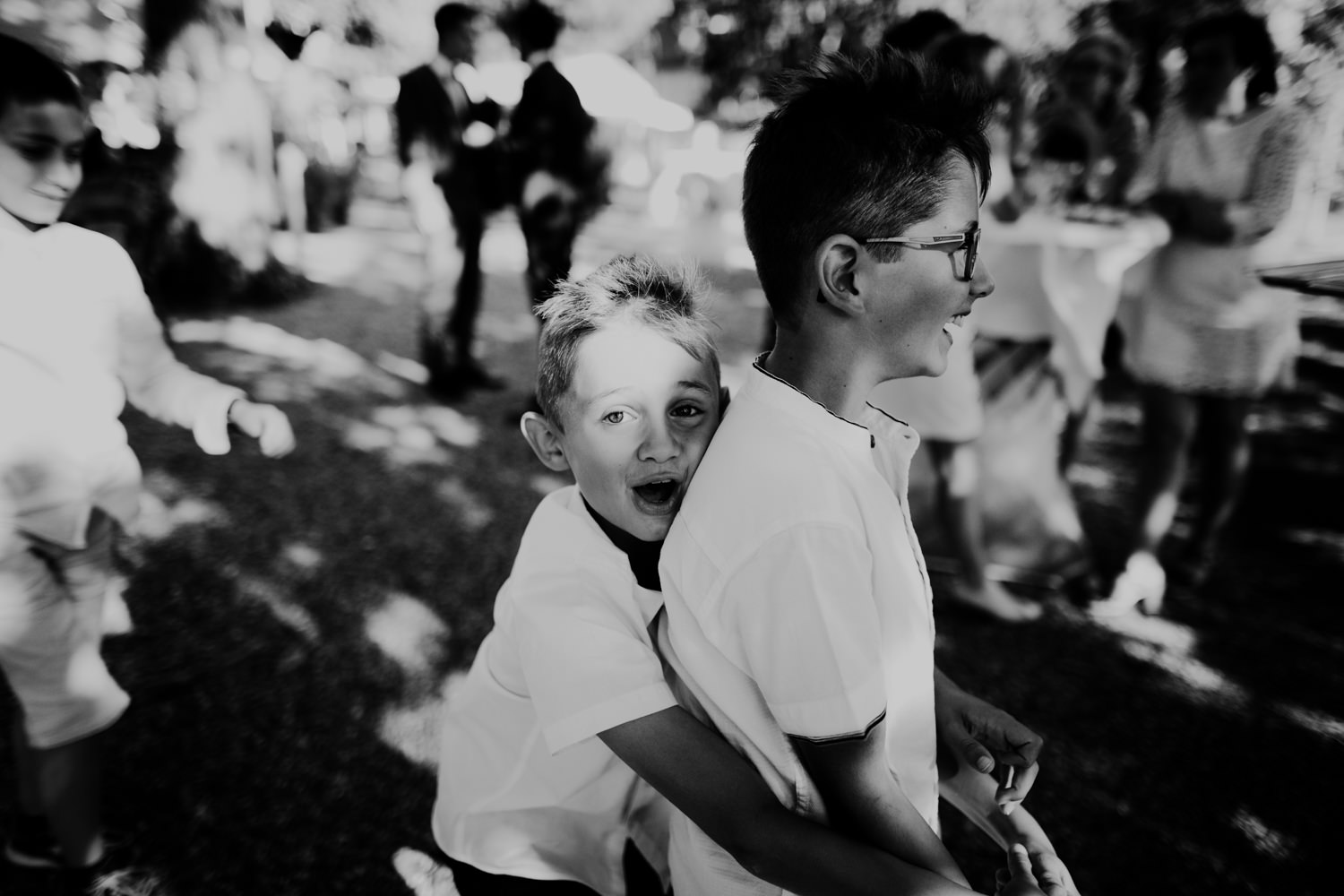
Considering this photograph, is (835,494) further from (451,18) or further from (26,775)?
(451,18)

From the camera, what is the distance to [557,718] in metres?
1.23

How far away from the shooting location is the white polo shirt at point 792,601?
1.08 metres

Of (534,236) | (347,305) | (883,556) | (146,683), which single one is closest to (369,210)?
(347,305)

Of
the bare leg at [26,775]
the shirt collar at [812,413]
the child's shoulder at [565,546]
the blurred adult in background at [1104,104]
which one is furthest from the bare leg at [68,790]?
the blurred adult in background at [1104,104]

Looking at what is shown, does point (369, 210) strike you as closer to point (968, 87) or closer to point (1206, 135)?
point (1206, 135)

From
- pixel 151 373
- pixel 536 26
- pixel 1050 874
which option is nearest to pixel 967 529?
pixel 1050 874

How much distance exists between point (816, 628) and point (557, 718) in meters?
0.40

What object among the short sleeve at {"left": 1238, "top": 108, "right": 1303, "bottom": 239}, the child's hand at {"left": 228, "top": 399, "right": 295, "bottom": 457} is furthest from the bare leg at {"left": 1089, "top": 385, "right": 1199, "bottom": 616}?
the child's hand at {"left": 228, "top": 399, "right": 295, "bottom": 457}

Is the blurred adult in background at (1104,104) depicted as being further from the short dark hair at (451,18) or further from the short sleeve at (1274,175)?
the short dark hair at (451,18)

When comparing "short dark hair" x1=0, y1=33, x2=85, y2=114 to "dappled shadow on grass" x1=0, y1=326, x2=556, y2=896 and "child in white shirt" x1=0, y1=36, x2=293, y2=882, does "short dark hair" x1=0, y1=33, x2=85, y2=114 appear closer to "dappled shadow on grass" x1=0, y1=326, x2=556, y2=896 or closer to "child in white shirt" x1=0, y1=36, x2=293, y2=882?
"child in white shirt" x1=0, y1=36, x2=293, y2=882

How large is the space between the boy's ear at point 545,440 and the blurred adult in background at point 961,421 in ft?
6.22

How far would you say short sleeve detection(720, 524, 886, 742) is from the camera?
107cm

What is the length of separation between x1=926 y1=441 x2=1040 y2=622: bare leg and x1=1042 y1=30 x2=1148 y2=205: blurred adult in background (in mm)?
1989

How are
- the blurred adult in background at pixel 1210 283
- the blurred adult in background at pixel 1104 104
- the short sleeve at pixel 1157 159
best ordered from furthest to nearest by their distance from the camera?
the blurred adult in background at pixel 1104 104 → the short sleeve at pixel 1157 159 → the blurred adult in background at pixel 1210 283
